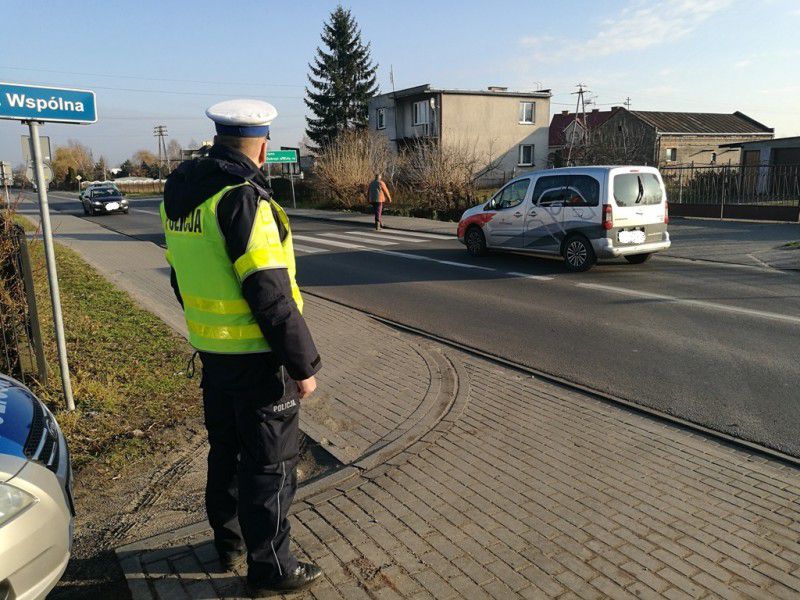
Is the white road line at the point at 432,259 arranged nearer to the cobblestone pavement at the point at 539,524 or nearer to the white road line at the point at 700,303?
the white road line at the point at 700,303

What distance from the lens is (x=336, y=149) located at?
103 feet

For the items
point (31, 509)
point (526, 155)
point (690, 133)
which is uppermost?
point (690, 133)

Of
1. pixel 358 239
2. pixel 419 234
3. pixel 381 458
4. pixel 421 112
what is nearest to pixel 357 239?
pixel 358 239

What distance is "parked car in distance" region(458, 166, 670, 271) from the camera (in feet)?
36.8

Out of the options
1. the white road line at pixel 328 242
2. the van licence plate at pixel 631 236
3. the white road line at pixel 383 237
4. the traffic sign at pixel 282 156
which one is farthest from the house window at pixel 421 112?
the van licence plate at pixel 631 236

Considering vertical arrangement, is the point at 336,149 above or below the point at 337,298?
above

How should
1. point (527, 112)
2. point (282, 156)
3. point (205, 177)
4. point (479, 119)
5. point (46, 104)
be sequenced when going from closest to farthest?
point (205, 177) < point (46, 104) < point (282, 156) < point (479, 119) < point (527, 112)

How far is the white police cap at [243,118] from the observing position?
101 inches

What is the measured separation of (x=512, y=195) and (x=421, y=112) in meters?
34.4

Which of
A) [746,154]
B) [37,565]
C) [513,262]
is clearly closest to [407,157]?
[513,262]

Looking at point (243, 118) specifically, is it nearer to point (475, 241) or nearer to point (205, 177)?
point (205, 177)

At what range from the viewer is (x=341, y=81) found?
166 ft

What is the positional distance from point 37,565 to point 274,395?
3.55 ft

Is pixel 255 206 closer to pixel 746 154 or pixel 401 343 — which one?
pixel 401 343
